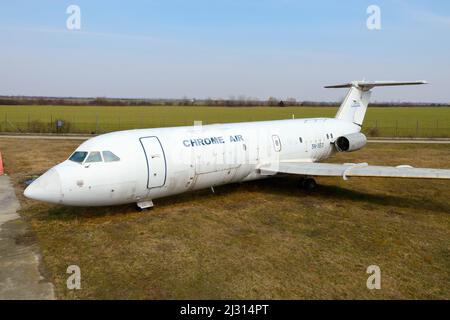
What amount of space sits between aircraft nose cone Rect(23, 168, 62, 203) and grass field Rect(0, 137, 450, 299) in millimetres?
1225

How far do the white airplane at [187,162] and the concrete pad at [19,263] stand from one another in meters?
1.48

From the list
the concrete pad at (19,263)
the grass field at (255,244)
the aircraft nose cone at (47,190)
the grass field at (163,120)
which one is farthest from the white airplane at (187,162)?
the grass field at (163,120)

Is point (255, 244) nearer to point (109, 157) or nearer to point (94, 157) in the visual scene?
point (109, 157)

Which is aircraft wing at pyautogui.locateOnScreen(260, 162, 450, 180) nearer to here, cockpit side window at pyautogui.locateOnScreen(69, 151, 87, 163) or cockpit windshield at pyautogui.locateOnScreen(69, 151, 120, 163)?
cockpit windshield at pyautogui.locateOnScreen(69, 151, 120, 163)

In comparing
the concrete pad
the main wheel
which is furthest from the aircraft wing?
the concrete pad

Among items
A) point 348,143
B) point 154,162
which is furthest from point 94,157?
point 348,143

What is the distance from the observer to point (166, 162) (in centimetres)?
1258

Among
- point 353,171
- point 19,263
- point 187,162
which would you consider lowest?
point 19,263

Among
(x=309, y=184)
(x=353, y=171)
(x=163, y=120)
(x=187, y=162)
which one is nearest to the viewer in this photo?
(x=187, y=162)

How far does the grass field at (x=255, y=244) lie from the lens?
8.42 m

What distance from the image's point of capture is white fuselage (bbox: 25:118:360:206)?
36.6ft

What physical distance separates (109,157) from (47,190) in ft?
6.31

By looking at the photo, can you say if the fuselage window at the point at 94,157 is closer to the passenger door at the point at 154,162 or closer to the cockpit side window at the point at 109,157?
the cockpit side window at the point at 109,157

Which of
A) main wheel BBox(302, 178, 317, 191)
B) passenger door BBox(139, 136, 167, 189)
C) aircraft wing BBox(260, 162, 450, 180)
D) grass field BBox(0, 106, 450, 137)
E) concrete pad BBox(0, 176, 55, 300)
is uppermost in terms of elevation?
grass field BBox(0, 106, 450, 137)
